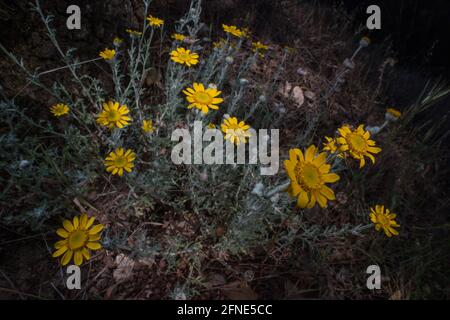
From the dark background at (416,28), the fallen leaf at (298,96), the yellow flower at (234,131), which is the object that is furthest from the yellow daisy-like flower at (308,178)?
the dark background at (416,28)

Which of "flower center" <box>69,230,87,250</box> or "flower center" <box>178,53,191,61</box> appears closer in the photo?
"flower center" <box>69,230,87,250</box>

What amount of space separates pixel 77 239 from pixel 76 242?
0.01 m

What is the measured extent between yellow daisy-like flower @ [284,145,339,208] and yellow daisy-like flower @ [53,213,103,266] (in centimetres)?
99

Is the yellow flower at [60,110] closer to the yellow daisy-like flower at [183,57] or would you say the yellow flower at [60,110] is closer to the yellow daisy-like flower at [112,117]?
the yellow daisy-like flower at [112,117]

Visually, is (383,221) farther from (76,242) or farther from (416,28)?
(416,28)

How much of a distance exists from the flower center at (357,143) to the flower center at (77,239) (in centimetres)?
150

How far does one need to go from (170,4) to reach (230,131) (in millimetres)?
2242

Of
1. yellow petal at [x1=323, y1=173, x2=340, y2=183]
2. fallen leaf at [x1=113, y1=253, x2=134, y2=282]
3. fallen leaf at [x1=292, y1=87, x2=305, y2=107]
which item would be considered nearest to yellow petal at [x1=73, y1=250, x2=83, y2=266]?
fallen leaf at [x1=113, y1=253, x2=134, y2=282]

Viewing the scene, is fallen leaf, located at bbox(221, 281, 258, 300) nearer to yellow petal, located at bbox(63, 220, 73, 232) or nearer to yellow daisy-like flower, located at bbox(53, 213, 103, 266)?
yellow daisy-like flower, located at bbox(53, 213, 103, 266)

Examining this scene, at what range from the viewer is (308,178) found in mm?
1364

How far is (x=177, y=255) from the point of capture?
1895mm

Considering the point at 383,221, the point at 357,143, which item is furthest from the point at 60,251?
the point at 383,221

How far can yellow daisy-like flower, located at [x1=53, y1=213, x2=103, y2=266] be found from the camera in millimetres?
1438
